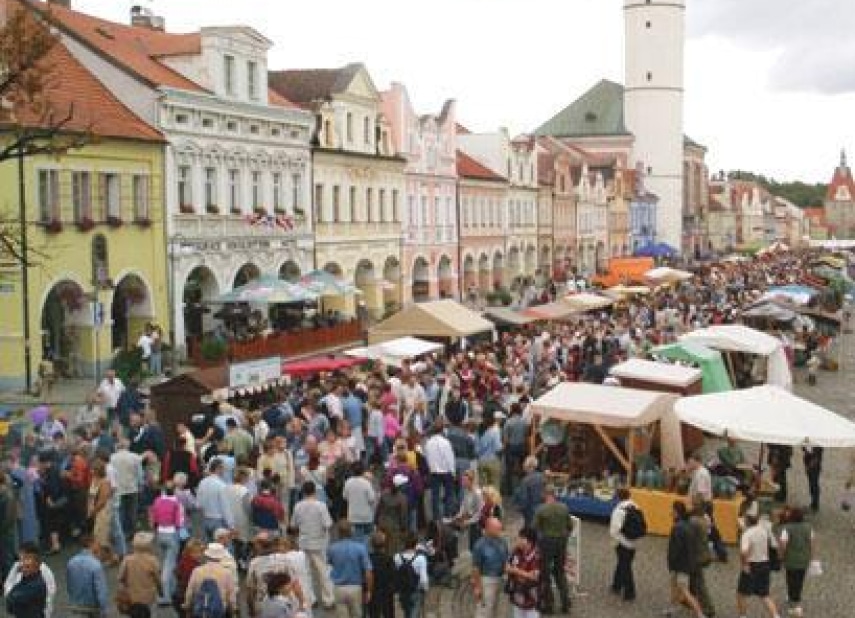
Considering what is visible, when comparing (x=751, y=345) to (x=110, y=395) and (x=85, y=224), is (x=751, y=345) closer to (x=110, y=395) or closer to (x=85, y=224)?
(x=110, y=395)

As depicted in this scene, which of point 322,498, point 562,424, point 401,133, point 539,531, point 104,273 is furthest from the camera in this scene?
point 401,133

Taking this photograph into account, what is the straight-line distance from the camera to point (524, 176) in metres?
67.9

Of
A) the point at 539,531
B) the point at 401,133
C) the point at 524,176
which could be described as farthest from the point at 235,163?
the point at 524,176

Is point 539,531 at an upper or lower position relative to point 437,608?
upper

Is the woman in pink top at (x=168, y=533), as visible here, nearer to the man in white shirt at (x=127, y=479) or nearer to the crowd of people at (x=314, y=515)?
the crowd of people at (x=314, y=515)

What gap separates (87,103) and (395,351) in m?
11.3

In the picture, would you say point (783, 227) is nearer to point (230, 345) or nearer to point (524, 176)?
point (524, 176)

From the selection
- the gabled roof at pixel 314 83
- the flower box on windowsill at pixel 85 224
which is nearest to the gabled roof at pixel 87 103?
the flower box on windowsill at pixel 85 224

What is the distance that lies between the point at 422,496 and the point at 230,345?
17007 mm

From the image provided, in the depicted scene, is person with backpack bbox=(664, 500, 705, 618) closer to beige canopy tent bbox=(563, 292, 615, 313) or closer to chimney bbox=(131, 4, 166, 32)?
beige canopy tent bbox=(563, 292, 615, 313)

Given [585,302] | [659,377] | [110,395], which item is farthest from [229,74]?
[659,377]

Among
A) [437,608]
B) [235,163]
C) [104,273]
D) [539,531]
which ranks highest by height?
[235,163]

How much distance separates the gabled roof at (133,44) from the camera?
33312mm

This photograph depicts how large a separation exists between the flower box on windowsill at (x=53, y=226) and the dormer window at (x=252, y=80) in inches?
416
